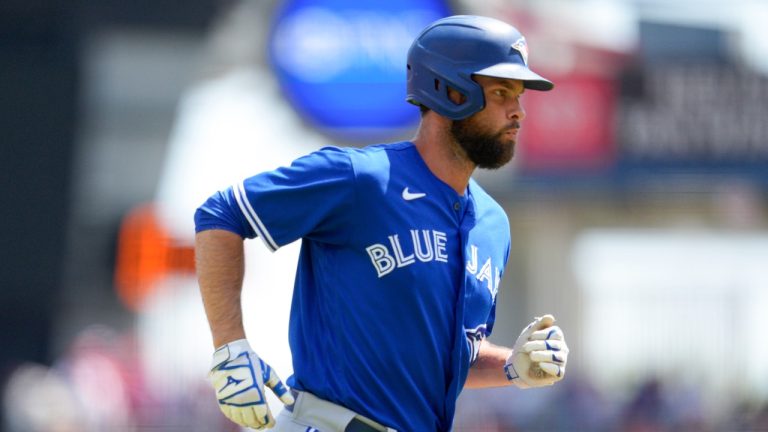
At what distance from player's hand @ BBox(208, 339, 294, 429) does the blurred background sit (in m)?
16.3

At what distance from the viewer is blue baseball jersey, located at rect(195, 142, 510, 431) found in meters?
5.37

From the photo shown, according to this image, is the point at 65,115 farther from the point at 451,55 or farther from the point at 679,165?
the point at 451,55

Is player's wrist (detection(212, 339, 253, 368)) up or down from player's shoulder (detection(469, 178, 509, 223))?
down

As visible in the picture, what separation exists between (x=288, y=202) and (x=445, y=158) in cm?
65

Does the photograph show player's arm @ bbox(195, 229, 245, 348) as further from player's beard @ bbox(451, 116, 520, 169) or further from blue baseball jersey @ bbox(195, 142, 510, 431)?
player's beard @ bbox(451, 116, 520, 169)

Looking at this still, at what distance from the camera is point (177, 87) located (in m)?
26.8

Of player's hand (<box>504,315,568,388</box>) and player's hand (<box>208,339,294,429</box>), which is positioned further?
player's hand (<box>504,315,568,388</box>)

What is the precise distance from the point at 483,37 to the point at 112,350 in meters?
15.1

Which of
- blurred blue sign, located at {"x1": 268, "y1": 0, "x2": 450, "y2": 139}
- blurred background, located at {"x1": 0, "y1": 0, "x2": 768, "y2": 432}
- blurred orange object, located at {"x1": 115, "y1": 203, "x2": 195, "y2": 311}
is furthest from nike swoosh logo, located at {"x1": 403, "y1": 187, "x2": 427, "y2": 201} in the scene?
blurred blue sign, located at {"x1": 268, "y1": 0, "x2": 450, "y2": 139}

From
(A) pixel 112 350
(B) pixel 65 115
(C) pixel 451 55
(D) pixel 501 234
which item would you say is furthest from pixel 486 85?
(B) pixel 65 115

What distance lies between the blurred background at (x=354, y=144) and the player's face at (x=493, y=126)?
16.1m

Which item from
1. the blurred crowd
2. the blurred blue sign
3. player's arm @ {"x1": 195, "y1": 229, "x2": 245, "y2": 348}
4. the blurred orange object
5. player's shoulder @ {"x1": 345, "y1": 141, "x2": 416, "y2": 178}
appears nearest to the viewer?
player's arm @ {"x1": 195, "y1": 229, "x2": 245, "y2": 348}

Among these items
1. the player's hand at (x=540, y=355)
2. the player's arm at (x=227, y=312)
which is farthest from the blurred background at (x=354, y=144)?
the player's arm at (x=227, y=312)

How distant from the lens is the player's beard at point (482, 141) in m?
5.65
